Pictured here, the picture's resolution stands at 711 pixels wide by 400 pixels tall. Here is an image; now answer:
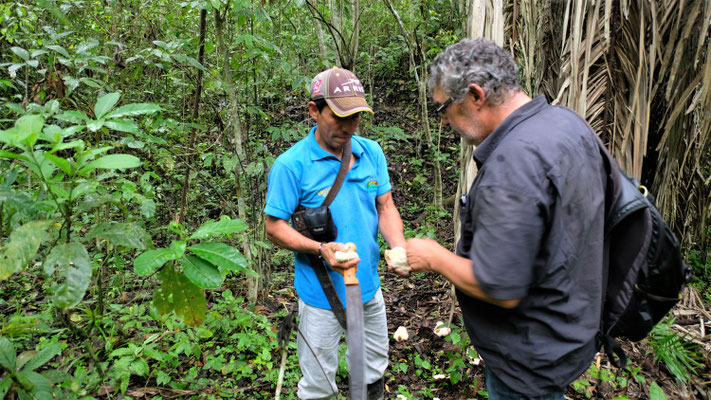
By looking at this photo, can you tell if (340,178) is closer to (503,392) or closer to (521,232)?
(521,232)

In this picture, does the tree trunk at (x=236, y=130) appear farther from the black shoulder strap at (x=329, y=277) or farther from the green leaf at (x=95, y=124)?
the green leaf at (x=95, y=124)

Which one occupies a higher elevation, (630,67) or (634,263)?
(630,67)

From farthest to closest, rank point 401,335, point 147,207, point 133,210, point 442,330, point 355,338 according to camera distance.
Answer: point 133,210 → point 401,335 → point 442,330 → point 147,207 → point 355,338

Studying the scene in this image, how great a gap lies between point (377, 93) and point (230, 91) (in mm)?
5941

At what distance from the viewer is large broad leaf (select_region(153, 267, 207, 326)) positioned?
170cm

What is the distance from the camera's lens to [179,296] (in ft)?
5.63

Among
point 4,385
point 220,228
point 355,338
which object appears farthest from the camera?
point 355,338

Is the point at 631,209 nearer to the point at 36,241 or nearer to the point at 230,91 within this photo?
the point at 36,241

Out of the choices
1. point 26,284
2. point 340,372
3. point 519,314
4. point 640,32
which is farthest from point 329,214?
point 26,284

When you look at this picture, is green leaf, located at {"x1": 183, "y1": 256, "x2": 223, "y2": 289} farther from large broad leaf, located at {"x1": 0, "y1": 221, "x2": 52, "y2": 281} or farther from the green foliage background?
large broad leaf, located at {"x1": 0, "y1": 221, "x2": 52, "y2": 281}

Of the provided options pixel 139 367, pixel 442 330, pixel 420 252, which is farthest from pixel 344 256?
pixel 442 330

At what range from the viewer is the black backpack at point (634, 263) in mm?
1543

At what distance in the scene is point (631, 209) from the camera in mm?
1512

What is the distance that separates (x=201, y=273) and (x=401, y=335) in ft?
8.55
